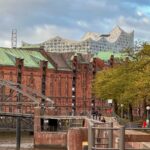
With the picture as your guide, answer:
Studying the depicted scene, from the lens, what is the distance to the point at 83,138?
17.8 m

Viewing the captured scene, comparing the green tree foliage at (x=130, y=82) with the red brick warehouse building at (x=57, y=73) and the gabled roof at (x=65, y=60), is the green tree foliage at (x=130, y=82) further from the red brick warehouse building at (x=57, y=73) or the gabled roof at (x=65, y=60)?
the gabled roof at (x=65, y=60)

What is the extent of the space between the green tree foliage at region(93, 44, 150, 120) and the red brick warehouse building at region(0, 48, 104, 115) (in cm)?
3893

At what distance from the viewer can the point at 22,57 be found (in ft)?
465

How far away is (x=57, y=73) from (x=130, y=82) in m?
72.4

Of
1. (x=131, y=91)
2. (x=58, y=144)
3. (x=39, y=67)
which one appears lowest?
(x=58, y=144)

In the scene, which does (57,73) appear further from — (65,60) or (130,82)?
(130,82)

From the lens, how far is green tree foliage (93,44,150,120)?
57406 mm

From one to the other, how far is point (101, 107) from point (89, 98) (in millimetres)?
6805

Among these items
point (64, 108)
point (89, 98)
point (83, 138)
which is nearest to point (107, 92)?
point (64, 108)

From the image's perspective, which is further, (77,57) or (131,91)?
(77,57)

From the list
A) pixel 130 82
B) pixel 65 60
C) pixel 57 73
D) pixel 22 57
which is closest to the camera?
pixel 130 82

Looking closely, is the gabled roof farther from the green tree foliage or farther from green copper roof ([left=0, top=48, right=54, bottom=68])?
the green tree foliage

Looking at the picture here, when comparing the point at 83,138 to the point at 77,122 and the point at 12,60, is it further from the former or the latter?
the point at 12,60

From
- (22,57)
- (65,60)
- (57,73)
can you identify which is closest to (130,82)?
(57,73)
